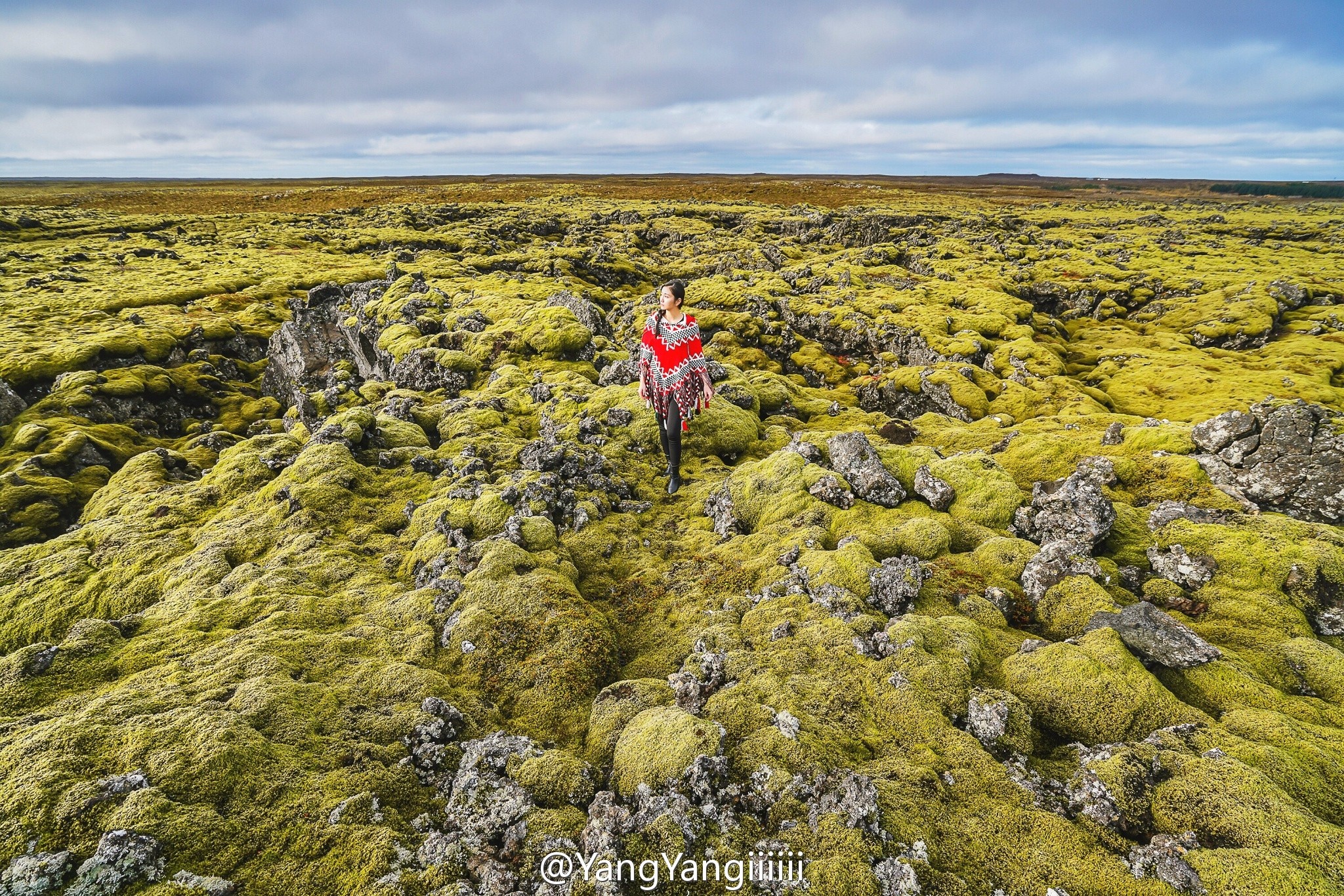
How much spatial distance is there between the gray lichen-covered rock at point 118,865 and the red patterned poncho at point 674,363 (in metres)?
10.3

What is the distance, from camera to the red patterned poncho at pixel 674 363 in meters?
12.2

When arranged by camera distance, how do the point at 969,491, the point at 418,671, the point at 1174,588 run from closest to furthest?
the point at 418,671, the point at 1174,588, the point at 969,491

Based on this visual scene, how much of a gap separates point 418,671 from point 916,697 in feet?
22.2

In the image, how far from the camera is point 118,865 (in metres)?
4.59

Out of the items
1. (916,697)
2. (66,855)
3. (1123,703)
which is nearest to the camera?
(66,855)

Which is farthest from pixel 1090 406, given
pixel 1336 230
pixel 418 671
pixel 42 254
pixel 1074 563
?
pixel 1336 230

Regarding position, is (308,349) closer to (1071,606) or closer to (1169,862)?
(1071,606)

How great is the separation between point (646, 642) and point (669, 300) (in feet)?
21.9

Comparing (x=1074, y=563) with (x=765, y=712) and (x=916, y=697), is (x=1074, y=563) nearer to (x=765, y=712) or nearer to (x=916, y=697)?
(x=916, y=697)

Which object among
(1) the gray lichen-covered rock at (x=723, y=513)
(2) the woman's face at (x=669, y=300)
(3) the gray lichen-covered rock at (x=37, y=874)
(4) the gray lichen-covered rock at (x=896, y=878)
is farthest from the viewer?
(1) the gray lichen-covered rock at (x=723, y=513)

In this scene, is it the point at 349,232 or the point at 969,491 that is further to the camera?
the point at 349,232

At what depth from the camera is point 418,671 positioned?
7664 mm

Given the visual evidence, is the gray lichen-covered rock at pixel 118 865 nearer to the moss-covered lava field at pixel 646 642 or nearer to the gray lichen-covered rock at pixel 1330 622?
the moss-covered lava field at pixel 646 642

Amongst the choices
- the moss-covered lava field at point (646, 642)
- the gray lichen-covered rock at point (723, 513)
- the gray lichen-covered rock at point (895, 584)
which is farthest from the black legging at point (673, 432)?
the gray lichen-covered rock at point (895, 584)
